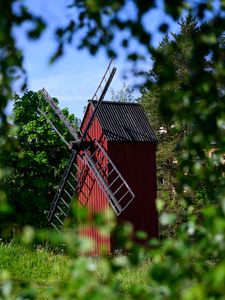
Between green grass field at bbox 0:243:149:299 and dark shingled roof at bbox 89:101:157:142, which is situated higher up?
dark shingled roof at bbox 89:101:157:142

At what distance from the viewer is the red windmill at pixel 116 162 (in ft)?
61.3

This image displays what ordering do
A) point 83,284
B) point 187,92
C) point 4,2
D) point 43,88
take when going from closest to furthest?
point 83,284 → point 4,2 → point 187,92 → point 43,88

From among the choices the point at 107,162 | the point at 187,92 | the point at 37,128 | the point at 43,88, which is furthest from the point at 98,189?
the point at 187,92

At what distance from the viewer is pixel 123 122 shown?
765 inches

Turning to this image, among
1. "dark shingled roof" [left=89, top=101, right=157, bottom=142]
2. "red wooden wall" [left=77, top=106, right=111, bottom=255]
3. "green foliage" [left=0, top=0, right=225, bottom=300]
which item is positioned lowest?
"green foliage" [left=0, top=0, right=225, bottom=300]

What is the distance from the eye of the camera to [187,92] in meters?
2.62

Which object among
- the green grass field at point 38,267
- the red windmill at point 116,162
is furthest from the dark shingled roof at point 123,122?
the green grass field at point 38,267

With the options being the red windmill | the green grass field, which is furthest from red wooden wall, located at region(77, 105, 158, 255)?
the green grass field

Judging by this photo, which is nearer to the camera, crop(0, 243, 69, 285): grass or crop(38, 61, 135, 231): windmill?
crop(0, 243, 69, 285): grass

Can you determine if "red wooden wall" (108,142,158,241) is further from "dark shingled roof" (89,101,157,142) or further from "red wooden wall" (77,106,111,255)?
"red wooden wall" (77,106,111,255)

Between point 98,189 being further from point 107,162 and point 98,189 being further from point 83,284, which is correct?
point 83,284

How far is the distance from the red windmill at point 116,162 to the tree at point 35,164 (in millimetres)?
4792

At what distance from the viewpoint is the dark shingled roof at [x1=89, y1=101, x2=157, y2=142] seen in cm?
1898

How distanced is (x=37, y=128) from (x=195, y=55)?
76.9 feet
